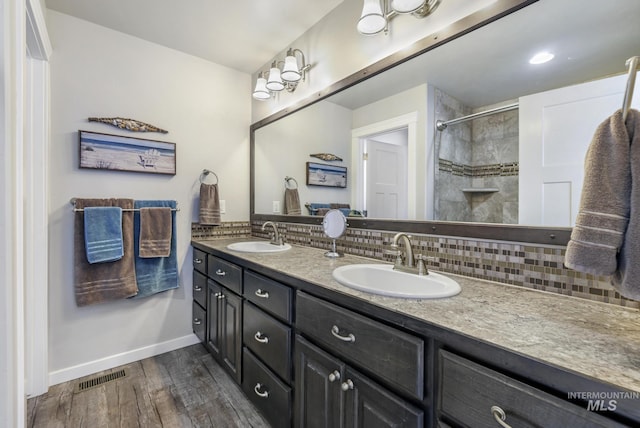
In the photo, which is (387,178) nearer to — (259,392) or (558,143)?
(558,143)

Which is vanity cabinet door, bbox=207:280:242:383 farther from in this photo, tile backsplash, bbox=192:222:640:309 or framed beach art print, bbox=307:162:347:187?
framed beach art print, bbox=307:162:347:187

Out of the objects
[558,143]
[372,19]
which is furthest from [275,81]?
[558,143]

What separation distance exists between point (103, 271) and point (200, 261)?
601 mm

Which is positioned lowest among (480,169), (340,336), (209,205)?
(340,336)

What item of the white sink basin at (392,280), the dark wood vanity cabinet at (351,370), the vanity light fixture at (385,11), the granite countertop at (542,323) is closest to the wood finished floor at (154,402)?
the dark wood vanity cabinet at (351,370)

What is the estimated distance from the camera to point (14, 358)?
2.73ft

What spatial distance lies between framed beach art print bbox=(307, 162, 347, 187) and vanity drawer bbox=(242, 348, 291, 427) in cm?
114

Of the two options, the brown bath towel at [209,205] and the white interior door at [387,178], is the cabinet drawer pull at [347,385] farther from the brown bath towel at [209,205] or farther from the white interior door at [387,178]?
the brown bath towel at [209,205]

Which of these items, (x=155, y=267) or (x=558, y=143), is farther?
(x=155, y=267)

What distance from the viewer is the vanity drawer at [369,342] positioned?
2.45 ft

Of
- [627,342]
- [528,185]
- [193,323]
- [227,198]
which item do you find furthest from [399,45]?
[193,323]

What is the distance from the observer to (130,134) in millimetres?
2066

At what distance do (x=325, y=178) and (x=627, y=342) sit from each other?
160 cm

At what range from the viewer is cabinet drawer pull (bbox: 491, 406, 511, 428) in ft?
1.89
